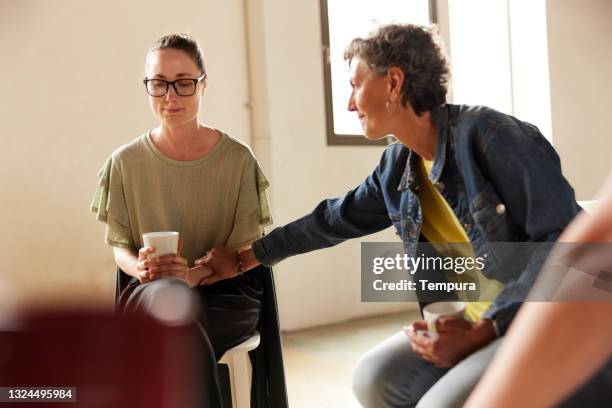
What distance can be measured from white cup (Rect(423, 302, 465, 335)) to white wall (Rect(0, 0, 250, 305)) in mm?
1762

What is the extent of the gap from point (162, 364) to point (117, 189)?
4.43 ft

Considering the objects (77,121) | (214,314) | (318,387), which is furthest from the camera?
(77,121)

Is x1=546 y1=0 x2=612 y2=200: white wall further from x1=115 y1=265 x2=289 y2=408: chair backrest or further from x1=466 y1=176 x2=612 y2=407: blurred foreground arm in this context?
x1=466 y1=176 x2=612 y2=407: blurred foreground arm

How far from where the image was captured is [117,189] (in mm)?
1543

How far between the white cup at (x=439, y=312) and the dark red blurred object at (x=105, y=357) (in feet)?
2.35

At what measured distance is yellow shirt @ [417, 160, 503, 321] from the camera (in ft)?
3.78

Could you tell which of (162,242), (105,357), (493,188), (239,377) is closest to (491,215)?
(493,188)

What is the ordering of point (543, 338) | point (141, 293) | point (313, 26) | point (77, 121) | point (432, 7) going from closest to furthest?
1. point (543, 338)
2. point (141, 293)
3. point (77, 121)
4. point (313, 26)
5. point (432, 7)

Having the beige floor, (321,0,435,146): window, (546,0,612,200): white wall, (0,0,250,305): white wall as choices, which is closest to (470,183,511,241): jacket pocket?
the beige floor

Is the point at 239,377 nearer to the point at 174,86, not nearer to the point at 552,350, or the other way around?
the point at 174,86

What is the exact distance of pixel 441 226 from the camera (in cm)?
122

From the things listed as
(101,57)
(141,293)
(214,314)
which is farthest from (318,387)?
(101,57)

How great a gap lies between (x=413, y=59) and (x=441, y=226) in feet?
1.18

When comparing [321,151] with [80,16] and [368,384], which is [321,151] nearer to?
[80,16]
